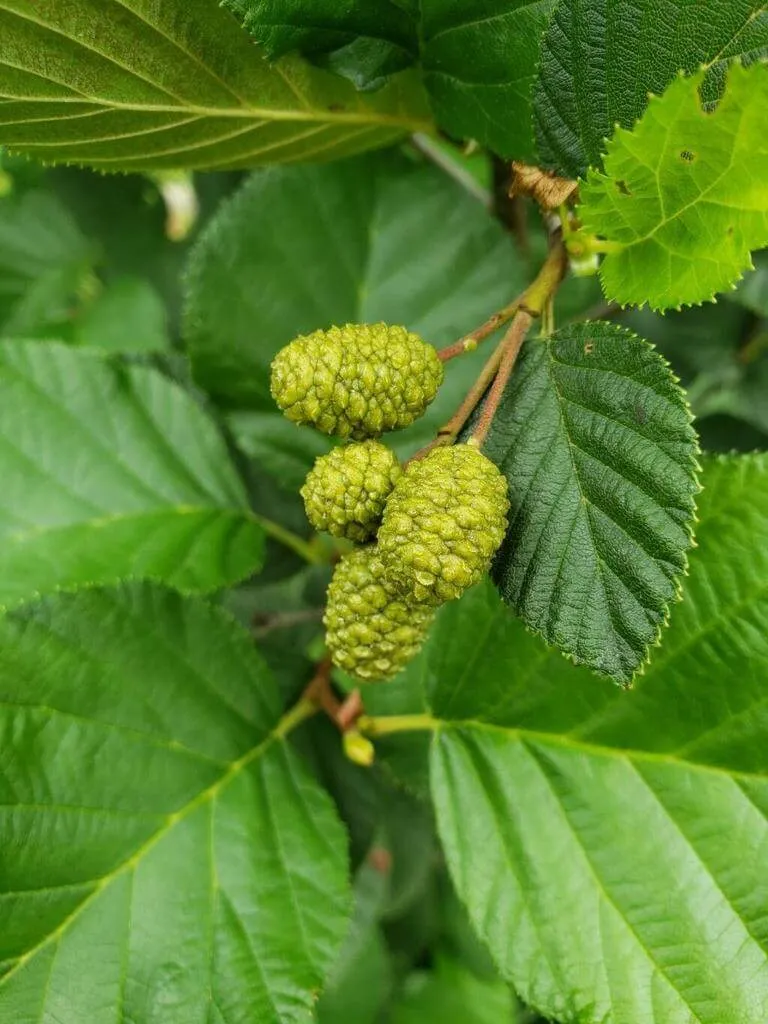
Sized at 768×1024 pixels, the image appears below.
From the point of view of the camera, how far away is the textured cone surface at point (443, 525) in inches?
28.3

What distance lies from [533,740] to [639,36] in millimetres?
720

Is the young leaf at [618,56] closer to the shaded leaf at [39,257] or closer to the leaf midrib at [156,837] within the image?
the leaf midrib at [156,837]

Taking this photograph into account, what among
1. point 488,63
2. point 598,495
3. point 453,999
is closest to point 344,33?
point 488,63

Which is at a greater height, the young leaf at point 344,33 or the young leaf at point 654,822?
the young leaf at point 344,33

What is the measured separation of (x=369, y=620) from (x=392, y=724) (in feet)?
1.24

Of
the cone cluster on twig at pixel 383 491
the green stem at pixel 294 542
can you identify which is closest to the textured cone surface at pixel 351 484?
the cone cluster on twig at pixel 383 491

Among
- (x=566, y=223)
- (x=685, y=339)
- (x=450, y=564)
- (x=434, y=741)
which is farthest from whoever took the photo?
(x=685, y=339)

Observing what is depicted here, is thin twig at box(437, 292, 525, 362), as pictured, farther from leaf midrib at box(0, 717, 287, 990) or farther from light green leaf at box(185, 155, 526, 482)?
leaf midrib at box(0, 717, 287, 990)

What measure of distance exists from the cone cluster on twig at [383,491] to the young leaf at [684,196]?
0.63 ft

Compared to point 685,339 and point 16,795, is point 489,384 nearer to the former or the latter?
point 16,795

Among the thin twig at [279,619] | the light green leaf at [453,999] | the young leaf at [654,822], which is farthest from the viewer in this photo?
the light green leaf at [453,999]

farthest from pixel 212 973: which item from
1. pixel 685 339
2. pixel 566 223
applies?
pixel 685 339

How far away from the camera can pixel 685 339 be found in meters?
1.58

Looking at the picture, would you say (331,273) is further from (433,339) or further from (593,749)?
(593,749)
